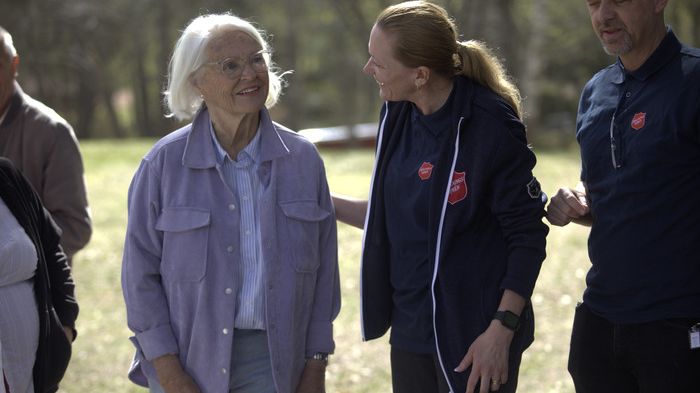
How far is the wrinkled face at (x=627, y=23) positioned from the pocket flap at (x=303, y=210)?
1219 mm

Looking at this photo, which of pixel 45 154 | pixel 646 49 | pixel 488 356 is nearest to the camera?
pixel 488 356

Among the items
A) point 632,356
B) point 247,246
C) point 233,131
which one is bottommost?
point 632,356

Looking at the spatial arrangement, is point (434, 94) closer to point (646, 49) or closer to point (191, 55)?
point (646, 49)

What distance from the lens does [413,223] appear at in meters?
3.27

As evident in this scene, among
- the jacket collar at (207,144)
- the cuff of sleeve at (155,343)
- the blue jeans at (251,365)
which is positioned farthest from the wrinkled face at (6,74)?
the blue jeans at (251,365)

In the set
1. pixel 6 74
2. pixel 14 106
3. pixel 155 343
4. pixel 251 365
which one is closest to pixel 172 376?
pixel 155 343

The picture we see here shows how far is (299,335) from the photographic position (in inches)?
133

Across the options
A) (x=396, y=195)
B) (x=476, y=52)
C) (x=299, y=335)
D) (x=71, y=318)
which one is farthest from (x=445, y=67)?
(x=71, y=318)

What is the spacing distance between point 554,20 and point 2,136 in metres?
29.9

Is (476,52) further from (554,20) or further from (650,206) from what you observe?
(554,20)

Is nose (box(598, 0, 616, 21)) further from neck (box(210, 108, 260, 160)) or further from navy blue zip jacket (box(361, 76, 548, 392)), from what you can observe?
neck (box(210, 108, 260, 160))

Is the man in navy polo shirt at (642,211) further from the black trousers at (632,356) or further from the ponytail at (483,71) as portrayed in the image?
the ponytail at (483,71)

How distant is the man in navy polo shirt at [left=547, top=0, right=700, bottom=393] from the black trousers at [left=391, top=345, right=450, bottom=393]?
60cm

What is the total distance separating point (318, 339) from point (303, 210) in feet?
1.60
